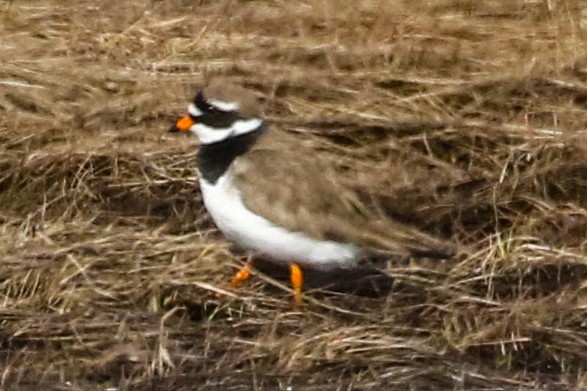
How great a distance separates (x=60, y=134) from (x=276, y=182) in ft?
3.85

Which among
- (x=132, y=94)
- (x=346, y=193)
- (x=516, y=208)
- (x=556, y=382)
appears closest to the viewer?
(x=556, y=382)

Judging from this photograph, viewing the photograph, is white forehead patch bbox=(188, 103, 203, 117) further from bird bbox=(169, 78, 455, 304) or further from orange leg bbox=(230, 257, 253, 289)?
orange leg bbox=(230, 257, 253, 289)

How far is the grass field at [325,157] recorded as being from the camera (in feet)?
14.3

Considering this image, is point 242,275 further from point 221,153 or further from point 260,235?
point 221,153

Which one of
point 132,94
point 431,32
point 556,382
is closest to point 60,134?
point 132,94

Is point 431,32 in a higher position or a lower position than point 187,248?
higher

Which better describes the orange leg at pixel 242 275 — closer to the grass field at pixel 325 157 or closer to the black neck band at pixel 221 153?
the grass field at pixel 325 157

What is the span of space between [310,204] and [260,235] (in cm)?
19

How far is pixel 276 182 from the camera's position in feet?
14.7

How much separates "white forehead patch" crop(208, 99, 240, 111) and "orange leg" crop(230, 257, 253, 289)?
0.52 meters

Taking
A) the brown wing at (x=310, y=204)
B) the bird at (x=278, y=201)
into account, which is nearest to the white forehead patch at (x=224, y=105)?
the bird at (x=278, y=201)

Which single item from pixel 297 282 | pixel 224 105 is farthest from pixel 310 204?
pixel 224 105

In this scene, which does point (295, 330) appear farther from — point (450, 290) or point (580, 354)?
point (580, 354)

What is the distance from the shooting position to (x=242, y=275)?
468 centimetres
